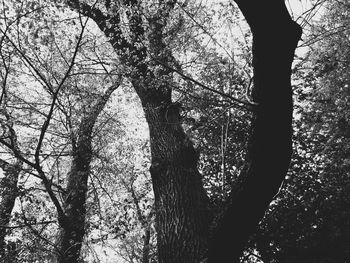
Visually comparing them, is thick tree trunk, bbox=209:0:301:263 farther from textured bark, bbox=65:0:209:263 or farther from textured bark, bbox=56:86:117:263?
textured bark, bbox=56:86:117:263

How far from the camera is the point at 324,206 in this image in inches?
292

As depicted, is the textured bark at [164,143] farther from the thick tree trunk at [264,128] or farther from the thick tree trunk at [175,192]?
the thick tree trunk at [264,128]

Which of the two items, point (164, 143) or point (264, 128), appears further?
point (164, 143)

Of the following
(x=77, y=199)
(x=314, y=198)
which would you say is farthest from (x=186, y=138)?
(x=314, y=198)

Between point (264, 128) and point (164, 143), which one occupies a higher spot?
point (164, 143)

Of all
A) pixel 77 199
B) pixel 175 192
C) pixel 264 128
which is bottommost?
pixel 264 128

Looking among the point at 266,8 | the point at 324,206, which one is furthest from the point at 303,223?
the point at 266,8

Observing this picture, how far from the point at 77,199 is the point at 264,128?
5117 millimetres

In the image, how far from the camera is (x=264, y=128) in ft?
7.56

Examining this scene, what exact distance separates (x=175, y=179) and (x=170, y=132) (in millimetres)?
945

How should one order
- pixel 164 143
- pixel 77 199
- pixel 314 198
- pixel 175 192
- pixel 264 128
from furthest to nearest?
pixel 314 198, pixel 77 199, pixel 164 143, pixel 175 192, pixel 264 128

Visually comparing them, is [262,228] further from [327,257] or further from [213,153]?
[213,153]

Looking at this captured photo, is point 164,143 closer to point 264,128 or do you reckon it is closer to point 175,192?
point 175,192

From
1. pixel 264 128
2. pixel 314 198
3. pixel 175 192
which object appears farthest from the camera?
pixel 314 198
